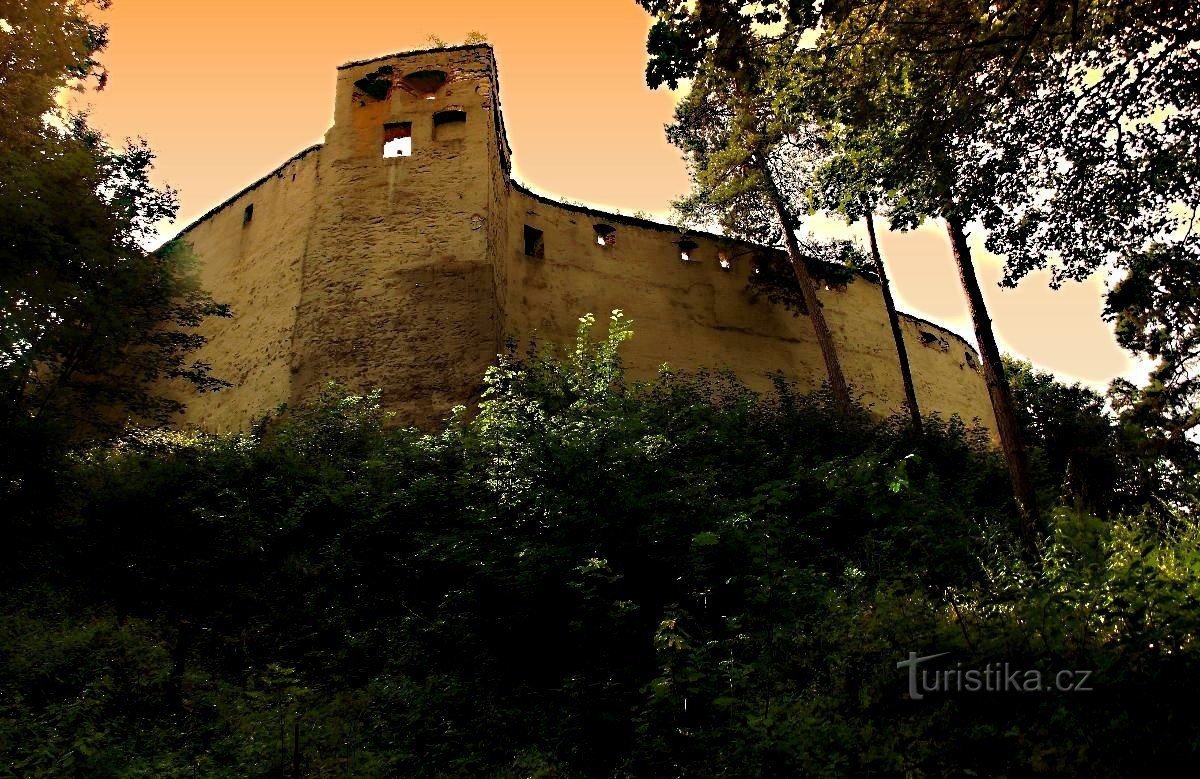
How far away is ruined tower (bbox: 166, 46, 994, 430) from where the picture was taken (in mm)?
16312

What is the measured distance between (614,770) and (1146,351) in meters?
15.6

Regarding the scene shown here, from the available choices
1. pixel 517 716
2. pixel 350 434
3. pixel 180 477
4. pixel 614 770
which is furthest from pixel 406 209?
pixel 614 770

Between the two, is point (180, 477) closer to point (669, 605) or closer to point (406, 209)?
point (669, 605)

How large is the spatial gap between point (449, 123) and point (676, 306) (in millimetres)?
8104

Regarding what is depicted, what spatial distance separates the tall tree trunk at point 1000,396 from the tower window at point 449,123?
12371mm

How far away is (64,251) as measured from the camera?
38.0 ft

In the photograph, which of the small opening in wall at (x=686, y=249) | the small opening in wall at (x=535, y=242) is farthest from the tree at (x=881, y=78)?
the small opening in wall at (x=686, y=249)

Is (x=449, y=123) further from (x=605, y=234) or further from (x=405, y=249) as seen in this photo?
(x=605, y=234)

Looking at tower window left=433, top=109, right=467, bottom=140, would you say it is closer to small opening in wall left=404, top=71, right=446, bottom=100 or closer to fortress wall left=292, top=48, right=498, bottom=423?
fortress wall left=292, top=48, right=498, bottom=423

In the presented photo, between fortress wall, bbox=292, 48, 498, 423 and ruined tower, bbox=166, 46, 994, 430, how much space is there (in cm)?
4

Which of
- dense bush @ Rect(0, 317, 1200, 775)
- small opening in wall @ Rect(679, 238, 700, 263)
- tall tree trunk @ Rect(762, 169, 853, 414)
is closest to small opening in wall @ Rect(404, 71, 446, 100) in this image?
small opening in wall @ Rect(679, 238, 700, 263)

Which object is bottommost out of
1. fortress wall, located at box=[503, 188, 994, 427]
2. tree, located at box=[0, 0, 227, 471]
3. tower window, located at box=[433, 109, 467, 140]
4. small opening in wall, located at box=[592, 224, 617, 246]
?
tree, located at box=[0, 0, 227, 471]

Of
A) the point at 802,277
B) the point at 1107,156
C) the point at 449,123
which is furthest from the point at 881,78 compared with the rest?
the point at 449,123

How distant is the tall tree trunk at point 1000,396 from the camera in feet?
30.3
